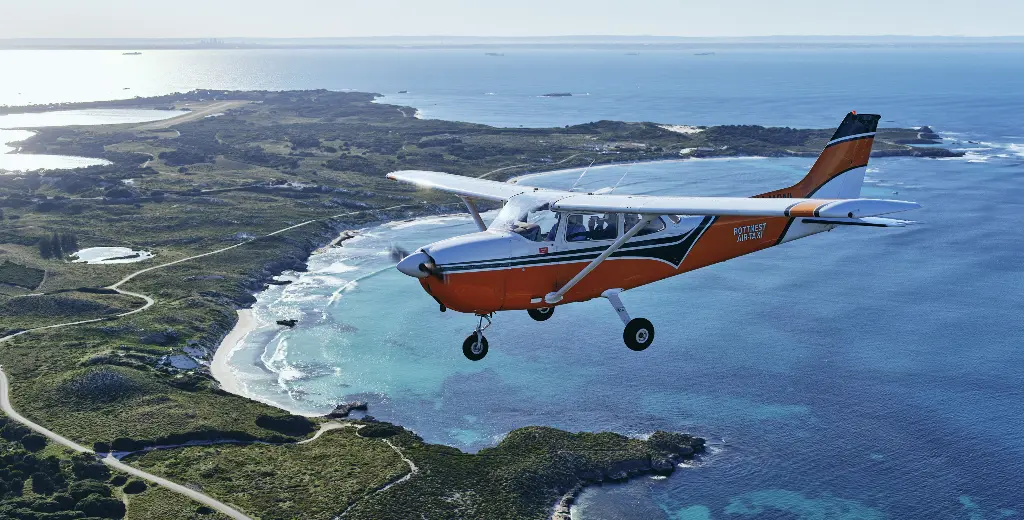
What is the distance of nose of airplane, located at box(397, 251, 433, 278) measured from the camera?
85.7 feet

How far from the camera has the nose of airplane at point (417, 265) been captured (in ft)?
85.7

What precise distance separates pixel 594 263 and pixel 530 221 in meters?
2.45

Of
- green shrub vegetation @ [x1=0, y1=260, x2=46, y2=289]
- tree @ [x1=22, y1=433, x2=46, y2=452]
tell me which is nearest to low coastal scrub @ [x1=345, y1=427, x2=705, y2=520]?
tree @ [x1=22, y1=433, x2=46, y2=452]

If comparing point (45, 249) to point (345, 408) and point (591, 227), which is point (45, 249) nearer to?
point (345, 408)

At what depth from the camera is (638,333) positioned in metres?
30.7

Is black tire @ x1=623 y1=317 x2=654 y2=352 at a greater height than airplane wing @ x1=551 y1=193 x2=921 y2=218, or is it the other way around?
airplane wing @ x1=551 y1=193 x2=921 y2=218

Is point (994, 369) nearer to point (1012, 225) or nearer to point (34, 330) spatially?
point (1012, 225)

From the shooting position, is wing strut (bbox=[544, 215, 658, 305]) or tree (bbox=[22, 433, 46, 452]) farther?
tree (bbox=[22, 433, 46, 452])

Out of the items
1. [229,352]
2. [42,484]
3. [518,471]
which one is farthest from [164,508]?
[229,352]

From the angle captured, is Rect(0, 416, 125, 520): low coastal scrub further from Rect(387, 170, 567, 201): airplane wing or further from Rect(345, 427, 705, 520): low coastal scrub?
Rect(387, 170, 567, 201): airplane wing

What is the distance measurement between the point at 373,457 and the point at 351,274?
55.1 m

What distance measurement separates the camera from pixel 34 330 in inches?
3460

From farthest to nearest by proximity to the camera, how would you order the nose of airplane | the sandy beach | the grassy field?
the sandy beach
the grassy field
the nose of airplane

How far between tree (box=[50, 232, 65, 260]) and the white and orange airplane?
10236 centimetres
